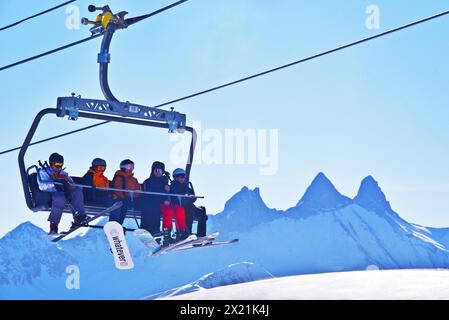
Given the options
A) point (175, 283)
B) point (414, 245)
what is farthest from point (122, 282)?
point (414, 245)

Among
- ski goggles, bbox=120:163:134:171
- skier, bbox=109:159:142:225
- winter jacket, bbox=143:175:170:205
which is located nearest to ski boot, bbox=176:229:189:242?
winter jacket, bbox=143:175:170:205

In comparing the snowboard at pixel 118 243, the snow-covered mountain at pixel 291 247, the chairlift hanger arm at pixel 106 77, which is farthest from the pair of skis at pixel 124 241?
the snow-covered mountain at pixel 291 247

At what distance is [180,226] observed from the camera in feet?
42.2

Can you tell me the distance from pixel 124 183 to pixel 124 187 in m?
0.06

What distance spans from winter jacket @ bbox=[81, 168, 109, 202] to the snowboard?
60 cm

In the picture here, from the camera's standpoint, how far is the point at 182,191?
13.1 m

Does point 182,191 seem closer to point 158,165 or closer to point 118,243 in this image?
point 158,165

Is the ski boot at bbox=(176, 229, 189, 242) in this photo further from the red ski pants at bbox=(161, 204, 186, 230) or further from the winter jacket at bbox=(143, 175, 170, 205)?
the winter jacket at bbox=(143, 175, 170, 205)

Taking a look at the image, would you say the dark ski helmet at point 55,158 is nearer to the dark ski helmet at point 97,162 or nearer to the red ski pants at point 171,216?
the dark ski helmet at point 97,162

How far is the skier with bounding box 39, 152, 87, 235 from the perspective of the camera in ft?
40.0

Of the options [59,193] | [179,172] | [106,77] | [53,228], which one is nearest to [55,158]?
[59,193]

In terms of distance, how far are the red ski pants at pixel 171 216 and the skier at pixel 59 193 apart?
122cm
